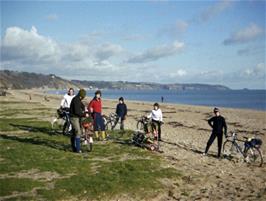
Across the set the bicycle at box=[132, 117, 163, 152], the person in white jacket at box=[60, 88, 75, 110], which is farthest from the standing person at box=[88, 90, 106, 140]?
Answer: the bicycle at box=[132, 117, 163, 152]

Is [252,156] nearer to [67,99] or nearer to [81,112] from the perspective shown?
[81,112]

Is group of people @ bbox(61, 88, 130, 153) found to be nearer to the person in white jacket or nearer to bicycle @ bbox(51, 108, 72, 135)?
the person in white jacket

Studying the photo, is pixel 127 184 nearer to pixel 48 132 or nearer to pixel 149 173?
pixel 149 173

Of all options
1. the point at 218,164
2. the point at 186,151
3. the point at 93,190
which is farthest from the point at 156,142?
the point at 93,190

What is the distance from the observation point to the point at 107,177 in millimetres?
11008

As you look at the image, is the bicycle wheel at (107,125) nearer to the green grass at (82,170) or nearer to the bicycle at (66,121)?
the bicycle at (66,121)

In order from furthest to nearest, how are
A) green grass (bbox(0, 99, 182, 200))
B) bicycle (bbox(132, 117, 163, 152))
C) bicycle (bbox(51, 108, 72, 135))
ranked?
bicycle (bbox(51, 108, 72, 135)), bicycle (bbox(132, 117, 163, 152)), green grass (bbox(0, 99, 182, 200))

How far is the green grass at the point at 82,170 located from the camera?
9820 millimetres

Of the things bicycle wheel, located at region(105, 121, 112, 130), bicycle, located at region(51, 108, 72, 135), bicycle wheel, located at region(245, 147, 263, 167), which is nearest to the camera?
bicycle wheel, located at region(245, 147, 263, 167)

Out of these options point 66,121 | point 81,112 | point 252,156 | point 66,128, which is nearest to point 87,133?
point 81,112

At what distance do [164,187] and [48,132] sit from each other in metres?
11.6

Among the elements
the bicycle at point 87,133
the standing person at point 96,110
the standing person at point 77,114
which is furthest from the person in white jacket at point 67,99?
the standing person at point 77,114

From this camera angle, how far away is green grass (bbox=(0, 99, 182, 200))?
32.2 ft

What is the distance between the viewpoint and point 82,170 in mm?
11742
